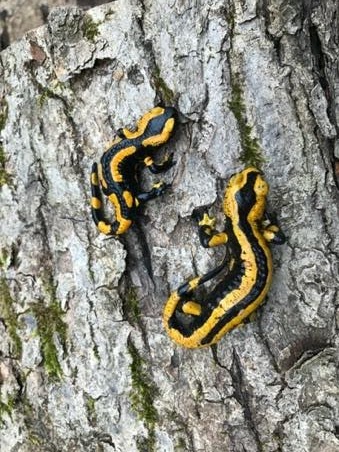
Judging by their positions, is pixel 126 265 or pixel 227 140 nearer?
pixel 227 140

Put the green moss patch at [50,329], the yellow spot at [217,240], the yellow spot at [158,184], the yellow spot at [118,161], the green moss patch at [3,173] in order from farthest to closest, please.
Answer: the green moss patch at [3,173] → the green moss patch at [50,329] → the yellow spot at [118,161] → the yellow spot at [158,184] → the yellow spot at [217,240]

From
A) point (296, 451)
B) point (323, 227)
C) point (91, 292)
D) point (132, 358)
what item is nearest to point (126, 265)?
point (91, 292)

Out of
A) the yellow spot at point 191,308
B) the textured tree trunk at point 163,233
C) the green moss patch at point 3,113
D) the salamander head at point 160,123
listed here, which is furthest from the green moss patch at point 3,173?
the yellow spot at point 191,308

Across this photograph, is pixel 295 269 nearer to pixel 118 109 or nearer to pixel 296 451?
pixel 296 451

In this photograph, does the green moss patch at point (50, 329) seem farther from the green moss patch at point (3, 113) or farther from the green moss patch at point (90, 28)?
the green moss patch at point (90, 28)

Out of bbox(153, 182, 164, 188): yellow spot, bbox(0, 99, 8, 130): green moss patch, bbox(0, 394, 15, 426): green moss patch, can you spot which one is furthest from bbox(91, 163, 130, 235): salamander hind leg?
bbox(0, 394, 15, 426): green moss patch

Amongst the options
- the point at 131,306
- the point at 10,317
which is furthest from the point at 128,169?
the point at 10,317
